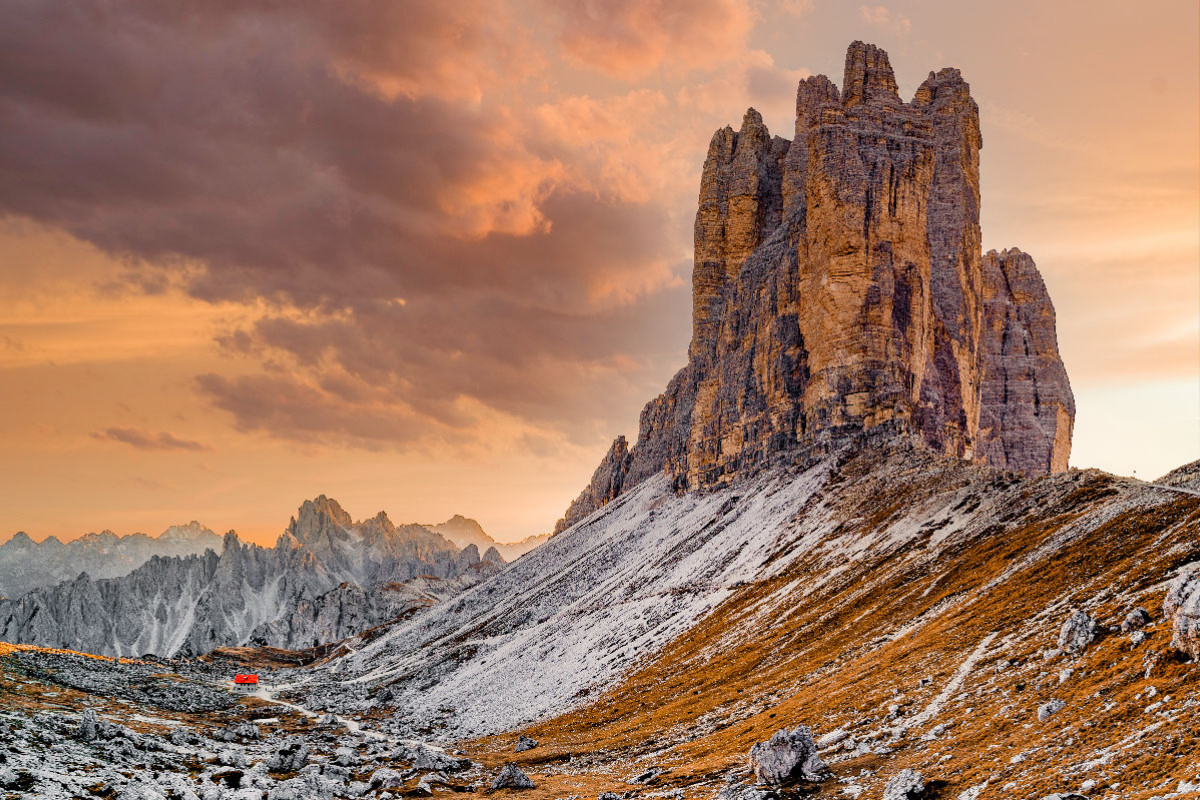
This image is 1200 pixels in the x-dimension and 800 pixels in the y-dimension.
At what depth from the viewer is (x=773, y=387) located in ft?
614

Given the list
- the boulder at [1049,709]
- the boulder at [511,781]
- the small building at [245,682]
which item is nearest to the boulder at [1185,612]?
the boulder at [1049,709]

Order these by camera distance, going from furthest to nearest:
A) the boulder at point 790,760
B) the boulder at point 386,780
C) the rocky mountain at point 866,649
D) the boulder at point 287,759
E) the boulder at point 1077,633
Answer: the boulder at point 287,759 → the boulder at point 386,780 → the boulder at point 1077,633 → the boulder at point 790,760 → the rocky mountain at point 866,649

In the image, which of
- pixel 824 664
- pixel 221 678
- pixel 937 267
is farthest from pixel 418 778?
pixel 937 267

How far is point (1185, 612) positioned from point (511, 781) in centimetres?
3619

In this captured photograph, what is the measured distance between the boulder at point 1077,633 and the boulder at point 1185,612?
5.21m

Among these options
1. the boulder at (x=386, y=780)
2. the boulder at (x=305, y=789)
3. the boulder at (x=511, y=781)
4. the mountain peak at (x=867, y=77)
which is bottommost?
the boulder at (x=511, y=781)

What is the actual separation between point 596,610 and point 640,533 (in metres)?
50.1

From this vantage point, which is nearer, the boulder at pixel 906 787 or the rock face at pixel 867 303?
the boulder at pixel 906 787

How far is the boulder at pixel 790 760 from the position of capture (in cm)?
3306

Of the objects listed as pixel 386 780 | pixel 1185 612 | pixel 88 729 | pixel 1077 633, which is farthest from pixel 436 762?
pixel 1185 612

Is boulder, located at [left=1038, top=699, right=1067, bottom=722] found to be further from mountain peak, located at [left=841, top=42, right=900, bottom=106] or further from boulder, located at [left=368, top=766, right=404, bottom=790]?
mountain peak, located at [left=841, top=42, right=900, bottom=106]

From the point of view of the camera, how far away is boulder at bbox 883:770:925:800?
27.2m

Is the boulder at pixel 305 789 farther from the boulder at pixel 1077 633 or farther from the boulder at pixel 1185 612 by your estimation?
the boulder at pixel 1185 612

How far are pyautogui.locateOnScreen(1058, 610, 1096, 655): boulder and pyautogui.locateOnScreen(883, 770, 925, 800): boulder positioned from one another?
13046mm
